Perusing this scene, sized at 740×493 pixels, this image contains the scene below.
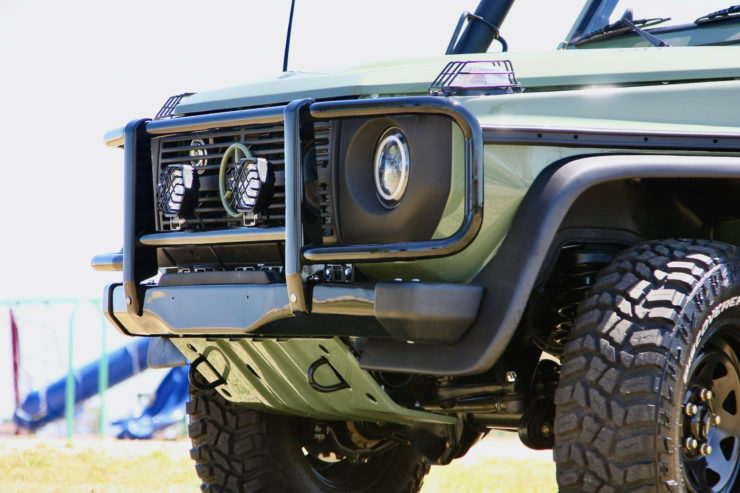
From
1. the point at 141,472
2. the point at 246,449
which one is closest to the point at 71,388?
the point at 141,472

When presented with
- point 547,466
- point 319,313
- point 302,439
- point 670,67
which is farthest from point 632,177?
point 547,466

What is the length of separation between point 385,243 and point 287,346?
0.65 meters

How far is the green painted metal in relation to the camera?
3586mm

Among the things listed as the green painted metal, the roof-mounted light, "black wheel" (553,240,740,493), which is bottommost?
the green painted metal

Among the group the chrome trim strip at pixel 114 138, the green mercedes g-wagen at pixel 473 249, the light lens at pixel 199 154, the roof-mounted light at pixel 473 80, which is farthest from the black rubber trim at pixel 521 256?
the chrome trim strip at pixel 114 138

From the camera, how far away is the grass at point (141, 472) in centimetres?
632

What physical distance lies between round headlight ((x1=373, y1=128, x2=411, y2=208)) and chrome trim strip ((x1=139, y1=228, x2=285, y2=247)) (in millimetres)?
345

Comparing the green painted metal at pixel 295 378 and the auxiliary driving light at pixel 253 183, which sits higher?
the auxiliary driving light at pixel 253 183

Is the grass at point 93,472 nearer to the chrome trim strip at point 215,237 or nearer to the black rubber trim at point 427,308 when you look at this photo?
the chrome trim strip at point 215,237

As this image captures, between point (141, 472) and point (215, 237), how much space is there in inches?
167

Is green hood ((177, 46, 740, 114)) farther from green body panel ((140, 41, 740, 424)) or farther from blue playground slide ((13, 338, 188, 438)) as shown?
blue playground slide ((13, 338, 188, 438))

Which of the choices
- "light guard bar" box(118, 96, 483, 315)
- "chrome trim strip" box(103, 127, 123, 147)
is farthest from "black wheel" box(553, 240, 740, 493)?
"chrome trim strip" box(103, 127, 123, 147)

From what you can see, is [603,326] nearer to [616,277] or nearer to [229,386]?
[616,277]

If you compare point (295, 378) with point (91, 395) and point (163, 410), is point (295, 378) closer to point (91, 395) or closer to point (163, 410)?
point (91, 395)
